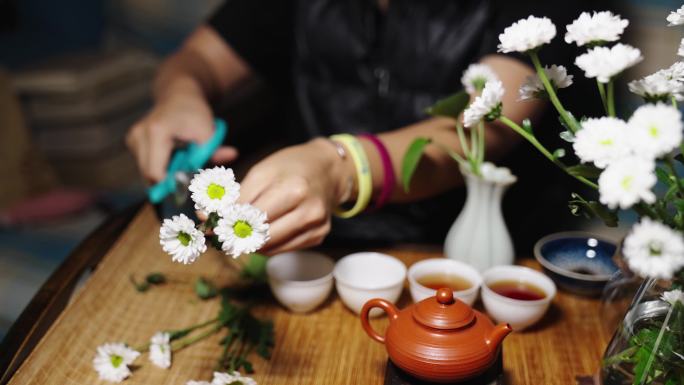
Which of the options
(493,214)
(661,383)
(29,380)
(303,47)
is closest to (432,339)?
(661,383)

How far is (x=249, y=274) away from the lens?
3.90 ft

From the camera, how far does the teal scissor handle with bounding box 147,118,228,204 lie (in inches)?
50.8

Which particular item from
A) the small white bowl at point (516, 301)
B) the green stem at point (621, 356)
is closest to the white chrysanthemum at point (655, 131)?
the green stem at point (621, 356)

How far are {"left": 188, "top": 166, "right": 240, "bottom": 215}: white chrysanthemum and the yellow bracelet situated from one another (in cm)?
48

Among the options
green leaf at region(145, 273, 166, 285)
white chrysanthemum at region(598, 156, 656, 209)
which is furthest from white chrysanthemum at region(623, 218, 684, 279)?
green leaf at region(145, 273, 166, 285)

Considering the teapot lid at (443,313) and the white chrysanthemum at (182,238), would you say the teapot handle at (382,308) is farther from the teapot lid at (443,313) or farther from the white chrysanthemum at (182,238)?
the white chrysanthemum at (182,238)

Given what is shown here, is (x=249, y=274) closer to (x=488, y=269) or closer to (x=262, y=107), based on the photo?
(x=488, y=269)

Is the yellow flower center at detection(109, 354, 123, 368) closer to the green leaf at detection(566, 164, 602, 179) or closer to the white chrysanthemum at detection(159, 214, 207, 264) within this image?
the white chrysanthemum at detection(159, 214, 207, 264)

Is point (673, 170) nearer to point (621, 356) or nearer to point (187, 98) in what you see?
point (621, 356)

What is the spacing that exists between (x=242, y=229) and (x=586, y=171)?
1.15ft

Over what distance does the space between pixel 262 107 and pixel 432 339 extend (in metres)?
1.24

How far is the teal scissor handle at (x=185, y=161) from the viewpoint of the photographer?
4.23 ft

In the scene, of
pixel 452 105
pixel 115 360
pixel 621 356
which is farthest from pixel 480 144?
pixel 115 360

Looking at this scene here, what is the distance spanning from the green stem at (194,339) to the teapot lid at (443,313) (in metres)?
0.38
